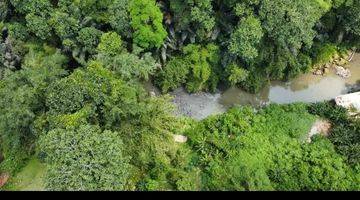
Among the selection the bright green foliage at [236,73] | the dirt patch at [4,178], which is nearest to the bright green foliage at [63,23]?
the dirt patch at [4,178]

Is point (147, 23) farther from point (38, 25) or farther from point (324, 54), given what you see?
point (324, 54)

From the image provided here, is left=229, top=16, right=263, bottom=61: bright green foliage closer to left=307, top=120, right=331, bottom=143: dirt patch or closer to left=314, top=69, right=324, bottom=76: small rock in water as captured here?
left=307, top=120, right=331, bottom=143: dirt patch

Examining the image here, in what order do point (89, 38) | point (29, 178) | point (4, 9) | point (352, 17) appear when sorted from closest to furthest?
point (29, 178) < point (89, 38) < point (4, 9) < point (352, 17)

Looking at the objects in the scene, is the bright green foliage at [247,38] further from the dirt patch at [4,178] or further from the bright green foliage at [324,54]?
the dirt patch at [4,178]

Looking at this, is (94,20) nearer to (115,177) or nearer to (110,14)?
(110,14)

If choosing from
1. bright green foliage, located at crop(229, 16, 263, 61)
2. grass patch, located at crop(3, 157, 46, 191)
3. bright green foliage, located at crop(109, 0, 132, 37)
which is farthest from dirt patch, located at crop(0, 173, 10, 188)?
bright green foliage, located at crop(229, 16, 263, 61)

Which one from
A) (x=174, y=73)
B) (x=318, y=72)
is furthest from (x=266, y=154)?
(x=318, y=72)
